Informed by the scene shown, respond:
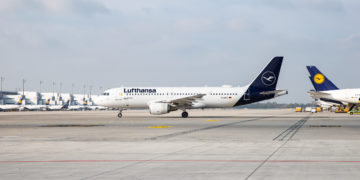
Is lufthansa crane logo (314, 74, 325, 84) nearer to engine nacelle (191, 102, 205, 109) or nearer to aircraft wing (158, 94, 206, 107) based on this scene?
engine nacelle (191, 102, 205, 109)

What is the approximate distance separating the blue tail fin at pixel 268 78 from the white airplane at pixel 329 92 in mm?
17543

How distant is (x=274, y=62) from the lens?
50.5 m

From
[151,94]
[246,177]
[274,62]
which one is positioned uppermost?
[274,62]

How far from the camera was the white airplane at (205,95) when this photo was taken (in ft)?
163

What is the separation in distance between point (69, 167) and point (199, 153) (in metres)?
4.68

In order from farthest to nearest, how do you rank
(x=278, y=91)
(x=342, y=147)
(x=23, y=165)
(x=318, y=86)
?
(x=318, y=86)
(x=278, y=91)
(x=342, y=147)
(x=23, y=165)

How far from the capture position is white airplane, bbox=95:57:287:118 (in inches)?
1951

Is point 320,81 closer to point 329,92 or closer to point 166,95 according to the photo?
point 329,92

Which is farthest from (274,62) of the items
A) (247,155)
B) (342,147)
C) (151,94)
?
(247,155)

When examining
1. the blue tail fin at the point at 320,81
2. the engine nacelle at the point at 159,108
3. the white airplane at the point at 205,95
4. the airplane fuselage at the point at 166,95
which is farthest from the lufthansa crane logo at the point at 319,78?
the engine nacelle at the point at 159,108

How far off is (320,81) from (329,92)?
356 centimetres

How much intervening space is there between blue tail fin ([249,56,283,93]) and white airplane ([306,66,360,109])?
17.5m

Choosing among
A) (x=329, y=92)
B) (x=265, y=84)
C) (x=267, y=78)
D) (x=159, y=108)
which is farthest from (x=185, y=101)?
(x=329, y=92)

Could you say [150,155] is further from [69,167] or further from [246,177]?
[246,177]
